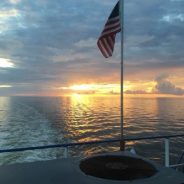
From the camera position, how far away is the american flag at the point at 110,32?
9.26 meters

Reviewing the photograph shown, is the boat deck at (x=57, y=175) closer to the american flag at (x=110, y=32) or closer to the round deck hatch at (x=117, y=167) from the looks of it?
the round deck hatch at (x=117, y=167)

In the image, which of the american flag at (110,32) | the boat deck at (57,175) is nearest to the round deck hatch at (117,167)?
the boat deck at (57,175)

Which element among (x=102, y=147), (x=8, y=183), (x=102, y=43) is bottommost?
(x=102, y=147)

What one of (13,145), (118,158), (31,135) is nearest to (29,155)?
(13,145)

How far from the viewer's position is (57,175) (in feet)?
15.7

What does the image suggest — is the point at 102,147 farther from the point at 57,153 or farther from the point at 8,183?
the point at 8,183

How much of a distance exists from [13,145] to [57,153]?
33.5ft

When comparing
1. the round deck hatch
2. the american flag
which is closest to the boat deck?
the round deck hatch

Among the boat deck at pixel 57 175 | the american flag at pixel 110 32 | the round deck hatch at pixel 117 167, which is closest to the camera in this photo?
the boat deck at pixel 57 175

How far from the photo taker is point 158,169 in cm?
513

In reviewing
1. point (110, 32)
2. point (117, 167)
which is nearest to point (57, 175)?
point (117, 167)

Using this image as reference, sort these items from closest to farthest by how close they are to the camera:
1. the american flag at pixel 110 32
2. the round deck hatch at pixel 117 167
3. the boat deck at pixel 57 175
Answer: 1. the boat deck at pixel 57 175
2. the round deck hatch at pixel 117 167
3. the american flag at pixel 110 32

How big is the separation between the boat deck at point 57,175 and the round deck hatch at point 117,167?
0.56 feet

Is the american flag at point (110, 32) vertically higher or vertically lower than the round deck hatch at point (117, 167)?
higher
